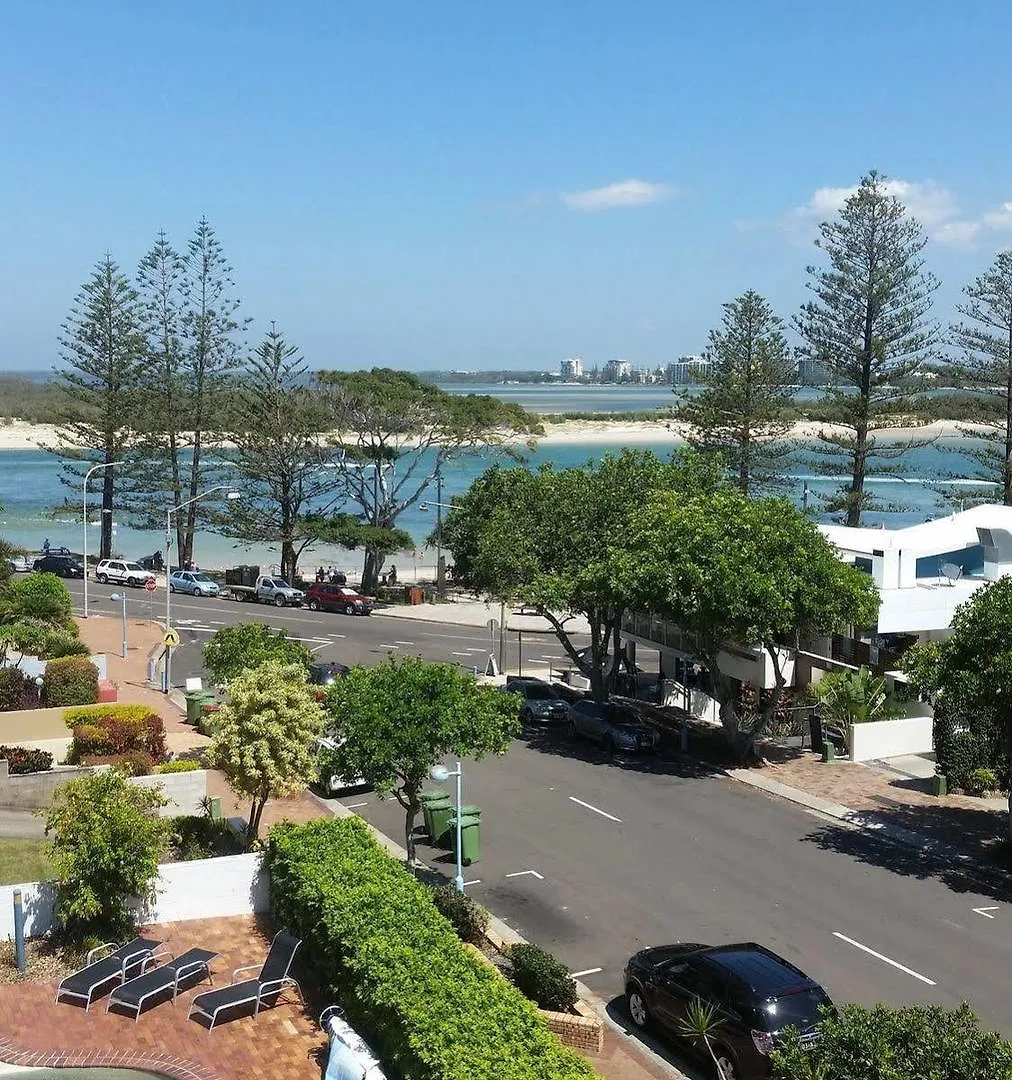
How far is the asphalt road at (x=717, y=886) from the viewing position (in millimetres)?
15805

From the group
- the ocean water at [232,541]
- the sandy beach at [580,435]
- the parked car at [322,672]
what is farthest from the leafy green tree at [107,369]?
the sandy beach at [580,435]

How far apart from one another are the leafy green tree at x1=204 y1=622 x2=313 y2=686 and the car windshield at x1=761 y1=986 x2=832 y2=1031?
1426cm

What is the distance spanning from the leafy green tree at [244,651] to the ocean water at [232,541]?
29.2 m

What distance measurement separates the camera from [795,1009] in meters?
12.6

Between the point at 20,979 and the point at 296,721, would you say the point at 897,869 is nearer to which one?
the point at 296,721

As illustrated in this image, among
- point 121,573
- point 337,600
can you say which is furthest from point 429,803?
point 121,573

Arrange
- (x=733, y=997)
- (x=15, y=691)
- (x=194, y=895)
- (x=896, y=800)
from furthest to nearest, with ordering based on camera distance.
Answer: (x=15, y=691) < (x=896, y=800) < (x=194, y=895) < (x=733, y=997)

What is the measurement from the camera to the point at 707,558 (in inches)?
980

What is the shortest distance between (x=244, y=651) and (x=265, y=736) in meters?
7.76

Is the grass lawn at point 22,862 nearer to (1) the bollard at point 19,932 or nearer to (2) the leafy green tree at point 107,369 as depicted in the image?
(1) the bollard at point 19,932

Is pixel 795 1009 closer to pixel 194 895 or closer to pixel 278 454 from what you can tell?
pixel 194 895

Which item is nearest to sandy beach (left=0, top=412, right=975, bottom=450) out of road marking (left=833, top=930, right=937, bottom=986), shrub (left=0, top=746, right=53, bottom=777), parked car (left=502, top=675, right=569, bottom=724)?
parked car (left=502, top=675, right=569, bottom=724)

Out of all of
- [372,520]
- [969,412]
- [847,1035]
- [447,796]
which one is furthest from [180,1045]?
[969,412]

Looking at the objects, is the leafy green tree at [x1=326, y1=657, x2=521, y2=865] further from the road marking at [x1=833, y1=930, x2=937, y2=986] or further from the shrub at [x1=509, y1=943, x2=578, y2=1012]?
the road marking at [x1=833, y1=930, x2=937, y2=986]
